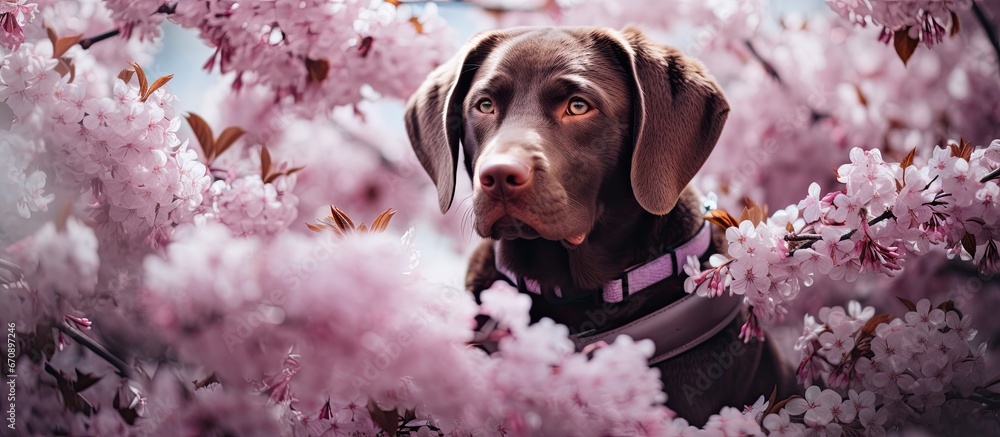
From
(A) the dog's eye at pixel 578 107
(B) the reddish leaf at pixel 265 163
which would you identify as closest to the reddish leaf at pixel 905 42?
(A) the dog's eye at pixel 578 107

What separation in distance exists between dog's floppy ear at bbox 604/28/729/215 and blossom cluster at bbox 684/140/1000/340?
0.27 meters

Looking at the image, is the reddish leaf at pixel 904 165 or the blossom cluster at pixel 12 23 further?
the blossom cluster at pixel 12 23

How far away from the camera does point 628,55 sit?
5.97 feet

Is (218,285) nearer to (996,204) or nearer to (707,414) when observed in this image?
(707,414)

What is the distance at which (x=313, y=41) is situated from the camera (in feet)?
6.54

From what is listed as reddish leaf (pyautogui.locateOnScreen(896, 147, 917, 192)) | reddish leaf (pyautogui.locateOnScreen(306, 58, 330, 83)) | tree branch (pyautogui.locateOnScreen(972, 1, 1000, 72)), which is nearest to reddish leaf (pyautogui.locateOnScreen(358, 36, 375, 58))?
reddish leaf (pyautogui.locateOnScreen(306, 58, 330, 83))

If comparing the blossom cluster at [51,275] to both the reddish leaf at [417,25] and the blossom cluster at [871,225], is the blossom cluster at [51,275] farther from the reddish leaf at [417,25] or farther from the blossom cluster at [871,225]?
the blossom cluster at [871,225]

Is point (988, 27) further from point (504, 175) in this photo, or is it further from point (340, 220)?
point (340, 220)

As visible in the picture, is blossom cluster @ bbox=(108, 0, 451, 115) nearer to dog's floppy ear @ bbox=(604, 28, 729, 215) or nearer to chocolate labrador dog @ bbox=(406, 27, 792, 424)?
chocolate labrador dog @ bbox=(406, 27, 792, 424)

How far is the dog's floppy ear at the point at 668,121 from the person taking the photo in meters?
1.74

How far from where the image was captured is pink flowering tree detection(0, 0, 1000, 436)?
1.34 metres

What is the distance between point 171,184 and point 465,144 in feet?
2.49

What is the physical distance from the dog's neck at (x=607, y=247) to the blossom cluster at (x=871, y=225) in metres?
0.35

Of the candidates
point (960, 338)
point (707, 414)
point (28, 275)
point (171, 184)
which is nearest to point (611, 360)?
point (707, 414)
